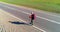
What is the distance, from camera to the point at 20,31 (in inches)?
527

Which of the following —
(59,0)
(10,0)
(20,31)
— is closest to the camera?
(20,31)

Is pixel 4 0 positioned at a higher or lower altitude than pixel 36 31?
lower

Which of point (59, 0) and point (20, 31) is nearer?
point (20, 31)

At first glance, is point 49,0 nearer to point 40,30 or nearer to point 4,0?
point 4,0

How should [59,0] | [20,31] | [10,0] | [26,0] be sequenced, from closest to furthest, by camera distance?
[20,31] < [59,0] < [26,0] < [10,0]

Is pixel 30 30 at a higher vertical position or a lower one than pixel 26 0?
higher

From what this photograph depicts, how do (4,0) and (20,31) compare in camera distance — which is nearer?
(20,31)

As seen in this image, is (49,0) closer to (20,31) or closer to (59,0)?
(59,0)

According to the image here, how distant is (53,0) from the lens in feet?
123

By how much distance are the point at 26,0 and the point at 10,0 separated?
6.08m

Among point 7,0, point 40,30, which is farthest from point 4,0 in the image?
point 40,30

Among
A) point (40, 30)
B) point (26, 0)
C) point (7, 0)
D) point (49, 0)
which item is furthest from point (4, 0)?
point (40, 30)

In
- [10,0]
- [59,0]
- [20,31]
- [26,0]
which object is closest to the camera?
[20,31]

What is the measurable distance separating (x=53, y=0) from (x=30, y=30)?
79.2ft
